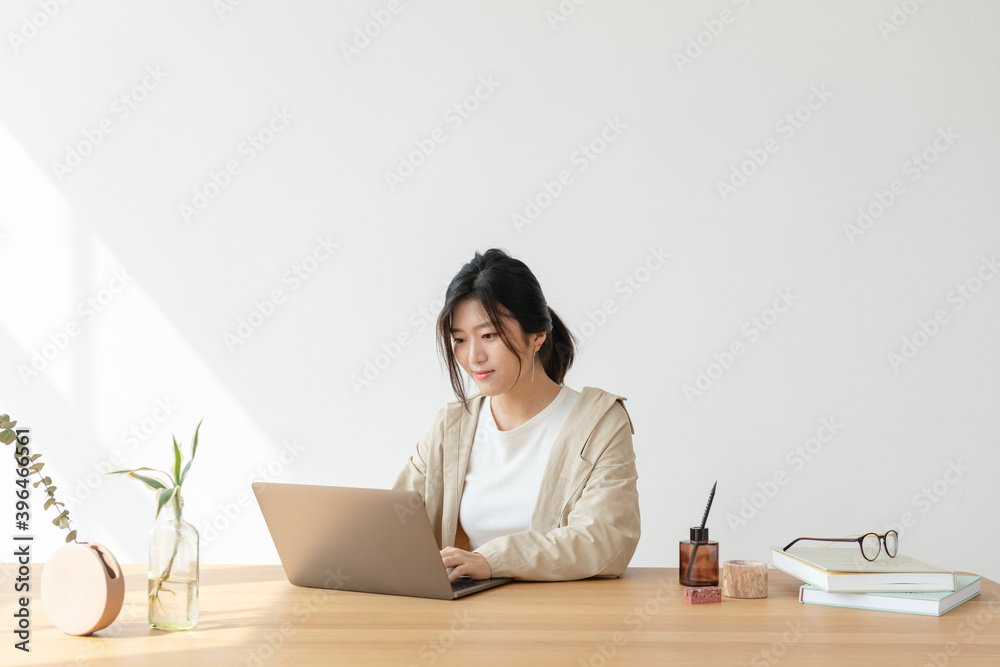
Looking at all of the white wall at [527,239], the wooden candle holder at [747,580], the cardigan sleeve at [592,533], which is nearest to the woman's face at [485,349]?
the cardigan sleeve at [592,533]

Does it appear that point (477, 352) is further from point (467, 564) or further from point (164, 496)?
point (164, 496)

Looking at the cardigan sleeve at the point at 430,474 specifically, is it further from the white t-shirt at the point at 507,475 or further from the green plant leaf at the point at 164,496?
the green plant leaf at the point at 164,496

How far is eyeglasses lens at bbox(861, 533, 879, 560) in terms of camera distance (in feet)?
4.92

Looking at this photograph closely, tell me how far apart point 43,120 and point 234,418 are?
1.26 metres

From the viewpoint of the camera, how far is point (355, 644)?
120 cm

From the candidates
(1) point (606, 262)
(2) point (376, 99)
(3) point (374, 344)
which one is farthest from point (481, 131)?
(3) point (374, 344)

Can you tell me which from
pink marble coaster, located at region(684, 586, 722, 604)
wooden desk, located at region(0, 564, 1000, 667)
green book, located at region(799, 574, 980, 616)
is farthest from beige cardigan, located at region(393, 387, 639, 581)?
green book, located at region(799, 574, 980, 616)

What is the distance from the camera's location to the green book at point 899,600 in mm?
1361

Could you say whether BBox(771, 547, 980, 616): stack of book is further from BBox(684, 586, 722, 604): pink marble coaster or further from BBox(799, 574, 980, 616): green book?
BBox(684, 586, 722, 604): pink marble coaster

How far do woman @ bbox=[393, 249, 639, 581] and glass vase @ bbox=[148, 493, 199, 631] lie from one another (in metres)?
0.70

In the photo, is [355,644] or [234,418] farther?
[234,418]

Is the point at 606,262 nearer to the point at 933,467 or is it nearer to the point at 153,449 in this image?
the point at 933,467

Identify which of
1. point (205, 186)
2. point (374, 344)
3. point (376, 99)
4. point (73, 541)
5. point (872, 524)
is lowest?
point (872, 524)

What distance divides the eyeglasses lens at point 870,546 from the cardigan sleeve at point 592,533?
1.41ft
